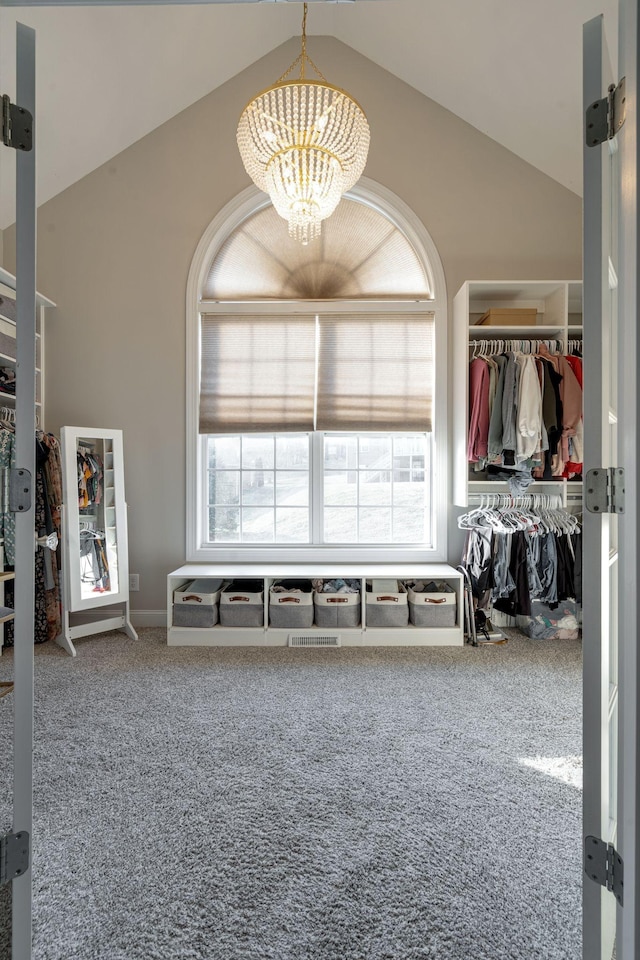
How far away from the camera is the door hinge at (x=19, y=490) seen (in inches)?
40.4

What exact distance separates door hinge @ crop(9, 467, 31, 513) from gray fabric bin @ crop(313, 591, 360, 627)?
7.87 ft

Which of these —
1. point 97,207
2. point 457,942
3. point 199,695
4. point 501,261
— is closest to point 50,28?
point 97,207

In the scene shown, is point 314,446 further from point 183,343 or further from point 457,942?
point 457,942

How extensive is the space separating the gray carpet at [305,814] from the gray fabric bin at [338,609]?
46 centimetres

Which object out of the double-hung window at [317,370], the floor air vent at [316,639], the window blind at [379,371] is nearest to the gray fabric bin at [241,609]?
the floor air vent at [316,639]

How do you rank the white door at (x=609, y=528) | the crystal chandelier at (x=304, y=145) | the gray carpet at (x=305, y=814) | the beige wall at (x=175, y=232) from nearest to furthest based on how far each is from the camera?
1. the white door at (x=609, y=528)
2. the gray carpet at (x=305, y=814)
3. the crystal chandelier at (x=304, y=145)
4. the beige wall at (x=175, y=232)

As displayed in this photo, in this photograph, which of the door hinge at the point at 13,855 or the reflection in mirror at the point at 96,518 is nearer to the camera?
the door hinge at the point at 13,855

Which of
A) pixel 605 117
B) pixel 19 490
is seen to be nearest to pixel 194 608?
pixel 19 490

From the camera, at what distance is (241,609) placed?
3250 millimetres

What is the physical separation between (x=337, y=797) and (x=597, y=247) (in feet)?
5.89

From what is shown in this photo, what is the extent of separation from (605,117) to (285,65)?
11.2ft

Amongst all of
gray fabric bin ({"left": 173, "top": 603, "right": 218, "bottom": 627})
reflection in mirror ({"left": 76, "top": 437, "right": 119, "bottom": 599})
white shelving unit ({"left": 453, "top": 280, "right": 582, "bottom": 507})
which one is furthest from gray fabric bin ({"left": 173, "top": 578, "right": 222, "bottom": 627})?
white shelving unit ({"left": 453, "top": 280, "right": 582, "bottom": 507})

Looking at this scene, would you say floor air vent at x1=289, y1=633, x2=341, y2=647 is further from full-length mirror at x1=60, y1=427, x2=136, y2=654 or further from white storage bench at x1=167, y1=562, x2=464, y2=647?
full-length mirror at x1=60, y1=427, x2=136, y2=654

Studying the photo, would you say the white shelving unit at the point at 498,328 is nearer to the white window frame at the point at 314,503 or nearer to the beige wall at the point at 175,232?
the beige wall at the point at 175,232
